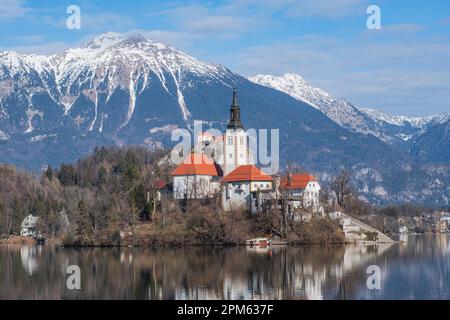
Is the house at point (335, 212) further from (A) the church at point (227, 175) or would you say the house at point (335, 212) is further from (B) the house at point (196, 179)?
(B) the house at point (196, 179)

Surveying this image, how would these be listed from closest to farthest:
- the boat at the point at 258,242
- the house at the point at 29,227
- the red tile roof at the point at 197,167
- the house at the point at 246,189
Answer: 1. the boat at the point at 258,242
2. the house at the point at 246,189
3. the red tile roof at the point at 197,167
4. the house at the point at 29,227

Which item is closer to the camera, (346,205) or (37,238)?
(346,205)

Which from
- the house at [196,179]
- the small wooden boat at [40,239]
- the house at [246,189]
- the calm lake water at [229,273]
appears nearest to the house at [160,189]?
the house at [196,179]

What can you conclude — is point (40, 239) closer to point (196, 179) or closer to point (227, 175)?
point (196, 179)
